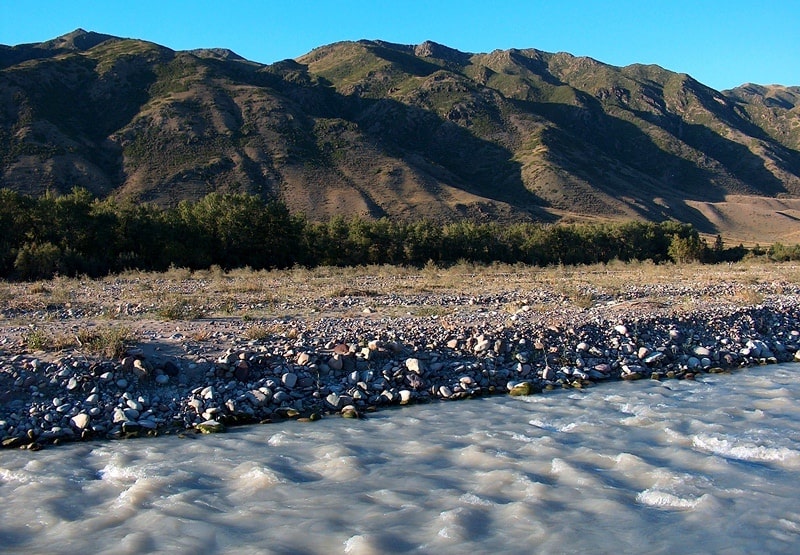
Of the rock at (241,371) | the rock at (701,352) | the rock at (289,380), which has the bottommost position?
the rock at (701,352)

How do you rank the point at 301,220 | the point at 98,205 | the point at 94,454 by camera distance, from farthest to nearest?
the point at 301,220, the point at 98,205, the point at 94,454

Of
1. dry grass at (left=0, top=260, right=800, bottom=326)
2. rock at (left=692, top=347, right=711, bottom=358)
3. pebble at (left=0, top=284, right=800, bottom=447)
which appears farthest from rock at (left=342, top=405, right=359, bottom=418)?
rock at (left=692, top=347, right=711, bottom=358)

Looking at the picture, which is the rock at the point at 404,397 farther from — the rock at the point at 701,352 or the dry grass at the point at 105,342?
the rock at the point at 701,352

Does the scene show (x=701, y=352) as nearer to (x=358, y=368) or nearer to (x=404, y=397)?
(x=404, y=397)

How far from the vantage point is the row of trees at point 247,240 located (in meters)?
30.8

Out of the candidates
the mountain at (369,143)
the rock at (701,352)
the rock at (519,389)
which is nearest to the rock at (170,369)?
the rock at (519,389)

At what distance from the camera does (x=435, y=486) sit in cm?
674

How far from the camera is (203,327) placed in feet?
41.1

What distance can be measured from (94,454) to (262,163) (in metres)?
78.3

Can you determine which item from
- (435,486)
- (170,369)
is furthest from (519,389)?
(170,369)

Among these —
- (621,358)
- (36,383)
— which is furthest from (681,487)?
(36,383)

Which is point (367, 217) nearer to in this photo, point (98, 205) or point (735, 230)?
point (98, 205)

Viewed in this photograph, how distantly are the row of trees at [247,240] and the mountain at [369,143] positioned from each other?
1153 inches

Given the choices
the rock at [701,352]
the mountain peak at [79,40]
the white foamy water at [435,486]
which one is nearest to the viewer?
the white foamy water at [435,486]
